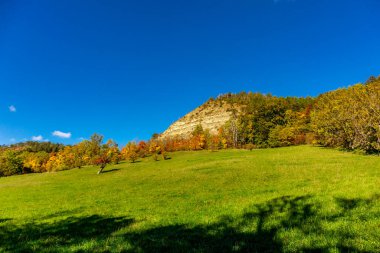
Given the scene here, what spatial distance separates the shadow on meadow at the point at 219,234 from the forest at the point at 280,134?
1524 inches

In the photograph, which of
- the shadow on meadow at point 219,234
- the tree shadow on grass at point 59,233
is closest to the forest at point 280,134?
the shadow on meadow at point 219,234

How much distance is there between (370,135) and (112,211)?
45.9 m

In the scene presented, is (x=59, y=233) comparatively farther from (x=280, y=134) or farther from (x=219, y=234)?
(x=280, y=134)

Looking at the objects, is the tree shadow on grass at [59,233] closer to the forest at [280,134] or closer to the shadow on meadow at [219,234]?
the shadow on meadow at [219,234]

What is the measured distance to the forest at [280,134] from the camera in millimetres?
46250

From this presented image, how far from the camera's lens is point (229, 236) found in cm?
948

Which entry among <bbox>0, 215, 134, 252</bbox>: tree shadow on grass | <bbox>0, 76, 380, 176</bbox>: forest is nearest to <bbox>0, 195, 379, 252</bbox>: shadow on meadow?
<bbox>0, 215, 134, 252</bbox>: tree shadow on grass

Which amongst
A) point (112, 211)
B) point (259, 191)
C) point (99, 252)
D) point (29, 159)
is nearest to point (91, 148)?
point (112, 211)

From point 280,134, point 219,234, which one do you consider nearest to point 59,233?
point 219,234

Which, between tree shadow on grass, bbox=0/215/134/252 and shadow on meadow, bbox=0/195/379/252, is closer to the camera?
shadow on meadow, bbox=0/195/379/252

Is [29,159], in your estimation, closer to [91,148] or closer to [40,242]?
[91,148]

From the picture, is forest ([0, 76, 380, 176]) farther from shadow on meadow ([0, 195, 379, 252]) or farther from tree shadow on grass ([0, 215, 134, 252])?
tree shadow on grass ([0, 215, 134, 252])

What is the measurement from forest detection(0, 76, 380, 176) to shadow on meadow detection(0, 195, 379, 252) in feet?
127

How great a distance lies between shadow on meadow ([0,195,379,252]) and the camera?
840cm
